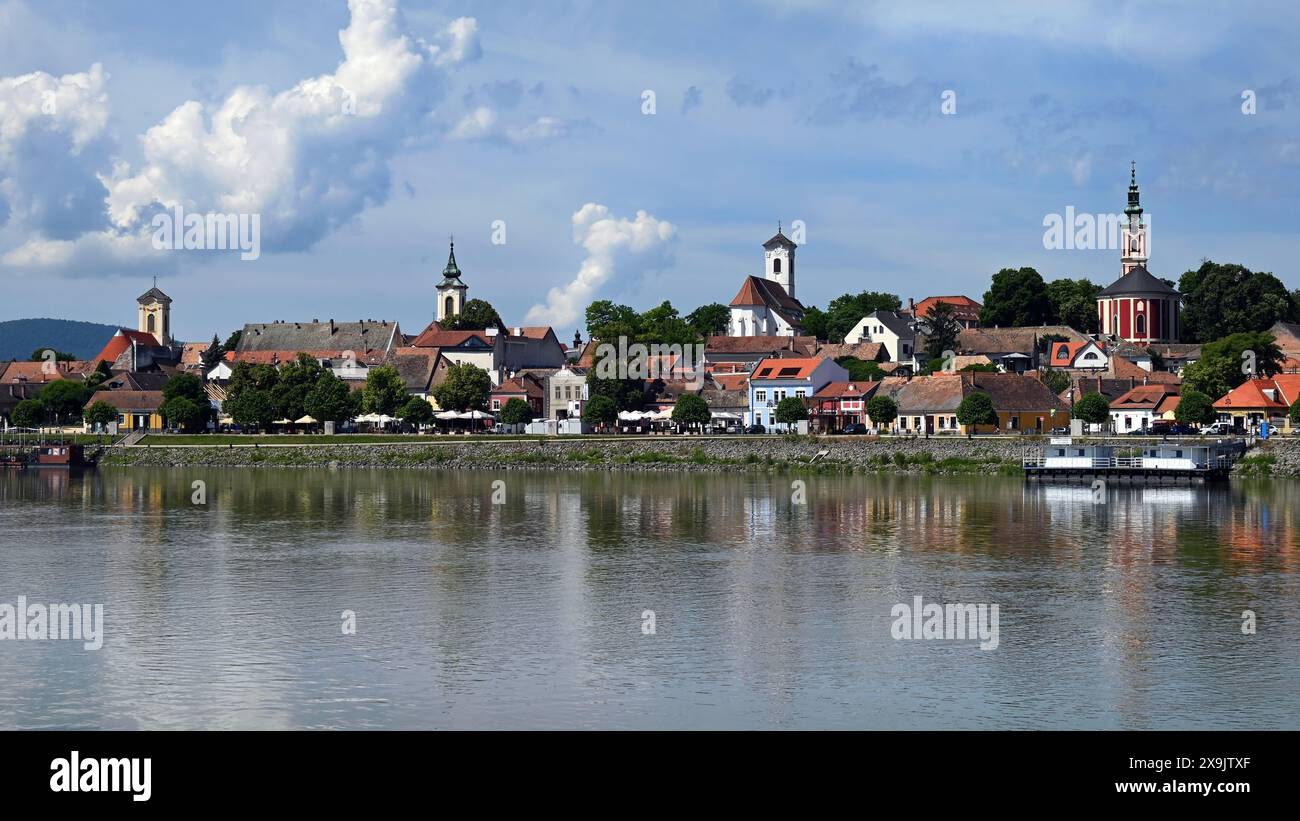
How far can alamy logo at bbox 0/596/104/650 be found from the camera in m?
28.2

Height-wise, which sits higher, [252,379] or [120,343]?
[120,343]

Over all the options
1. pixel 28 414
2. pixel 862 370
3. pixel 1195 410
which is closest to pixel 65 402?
pixel 28 414

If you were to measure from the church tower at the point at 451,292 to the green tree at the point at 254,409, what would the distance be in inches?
2332

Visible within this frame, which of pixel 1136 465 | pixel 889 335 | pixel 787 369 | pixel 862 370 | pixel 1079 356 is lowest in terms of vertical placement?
pixel 1136 465

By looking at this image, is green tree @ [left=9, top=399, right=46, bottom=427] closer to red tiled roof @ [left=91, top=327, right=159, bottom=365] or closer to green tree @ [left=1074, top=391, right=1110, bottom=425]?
red tiled roof @ [left=91, top=327, right=159, bottom=365]

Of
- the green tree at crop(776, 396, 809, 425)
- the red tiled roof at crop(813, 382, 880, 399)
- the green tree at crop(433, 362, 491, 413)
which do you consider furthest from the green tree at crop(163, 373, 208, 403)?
the red tiled roof at crop(813, 382, 880, 399)

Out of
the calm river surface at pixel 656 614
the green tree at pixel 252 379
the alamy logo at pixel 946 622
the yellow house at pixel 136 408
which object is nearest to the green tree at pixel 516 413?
the green tree at pixel 252 379

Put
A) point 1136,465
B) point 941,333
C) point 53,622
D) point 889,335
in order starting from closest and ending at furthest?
point 53,622
point 1136,465
point 941,333
point 889,335

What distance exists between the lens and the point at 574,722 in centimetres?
2175

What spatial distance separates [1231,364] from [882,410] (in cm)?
2159

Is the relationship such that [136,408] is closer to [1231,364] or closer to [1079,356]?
[1079,356]

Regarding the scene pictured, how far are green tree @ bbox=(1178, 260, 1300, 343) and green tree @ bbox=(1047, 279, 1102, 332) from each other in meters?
7.76

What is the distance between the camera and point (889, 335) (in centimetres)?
13675
